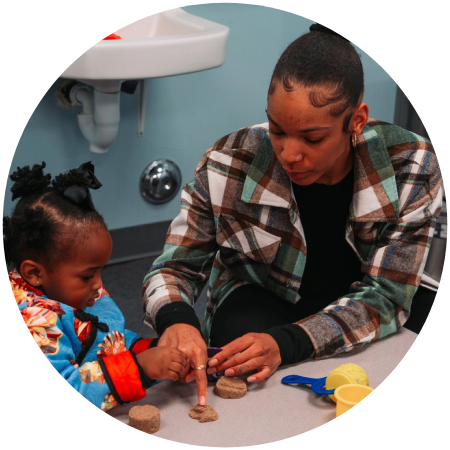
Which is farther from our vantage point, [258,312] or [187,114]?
[187,114]

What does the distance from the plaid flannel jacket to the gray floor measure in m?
0.81

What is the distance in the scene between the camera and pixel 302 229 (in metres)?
1.29

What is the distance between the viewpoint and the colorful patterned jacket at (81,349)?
97 cm

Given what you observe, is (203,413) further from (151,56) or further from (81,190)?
(151,56)

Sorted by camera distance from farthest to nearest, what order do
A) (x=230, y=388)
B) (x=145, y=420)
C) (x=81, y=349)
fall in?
(x=81, y=349) < (x=230, y=388) < (x=145, y=420)

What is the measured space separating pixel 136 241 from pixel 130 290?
28 cm

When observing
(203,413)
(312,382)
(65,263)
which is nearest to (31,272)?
(65,263)

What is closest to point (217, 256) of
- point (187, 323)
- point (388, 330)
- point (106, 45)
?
point (187, 323)

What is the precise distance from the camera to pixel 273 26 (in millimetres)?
2258

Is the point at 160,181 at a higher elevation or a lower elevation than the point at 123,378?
higher

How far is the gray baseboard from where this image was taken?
241 centimetres

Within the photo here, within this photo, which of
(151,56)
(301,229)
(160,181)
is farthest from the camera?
(160,181)

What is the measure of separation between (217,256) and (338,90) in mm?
507

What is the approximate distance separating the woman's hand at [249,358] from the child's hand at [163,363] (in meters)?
0.06
